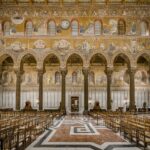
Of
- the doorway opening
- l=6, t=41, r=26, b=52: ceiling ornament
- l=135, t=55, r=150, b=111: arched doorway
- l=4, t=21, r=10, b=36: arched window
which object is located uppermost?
l=4, t=21, r=10, b=36: arched window

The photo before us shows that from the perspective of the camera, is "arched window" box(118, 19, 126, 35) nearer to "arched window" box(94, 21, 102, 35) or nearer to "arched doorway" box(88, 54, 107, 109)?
"arched window" box(94, 21, 102, 35)

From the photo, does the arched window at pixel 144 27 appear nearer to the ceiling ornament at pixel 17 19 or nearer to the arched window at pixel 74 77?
the arched window at pixel 74 77

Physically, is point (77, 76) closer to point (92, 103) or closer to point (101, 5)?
point (92, 103)

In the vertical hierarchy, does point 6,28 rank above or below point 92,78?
above

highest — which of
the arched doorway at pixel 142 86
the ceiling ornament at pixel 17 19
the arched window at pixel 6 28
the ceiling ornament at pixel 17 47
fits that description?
the ceiling ornament at pixel 17 19

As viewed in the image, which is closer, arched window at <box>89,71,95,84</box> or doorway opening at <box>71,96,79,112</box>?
doorway opening at <box>71,96,79,112</box>

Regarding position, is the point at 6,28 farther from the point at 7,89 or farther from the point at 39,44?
the point at 7,89

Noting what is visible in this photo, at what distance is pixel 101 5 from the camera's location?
2761 centimetres

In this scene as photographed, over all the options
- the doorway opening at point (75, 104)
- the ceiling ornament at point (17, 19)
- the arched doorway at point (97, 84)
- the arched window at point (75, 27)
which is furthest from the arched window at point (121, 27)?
the ceiling ornament at point (17, 19)

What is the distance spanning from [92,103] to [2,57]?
37.4ft

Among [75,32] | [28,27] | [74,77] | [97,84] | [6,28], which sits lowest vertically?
[97,84]

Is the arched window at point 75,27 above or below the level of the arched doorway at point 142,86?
above

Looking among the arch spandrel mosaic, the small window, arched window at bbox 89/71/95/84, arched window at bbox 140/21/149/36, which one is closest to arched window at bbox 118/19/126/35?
the arch spandrel mosaic

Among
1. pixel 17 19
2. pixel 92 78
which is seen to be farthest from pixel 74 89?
pixel 17 19
